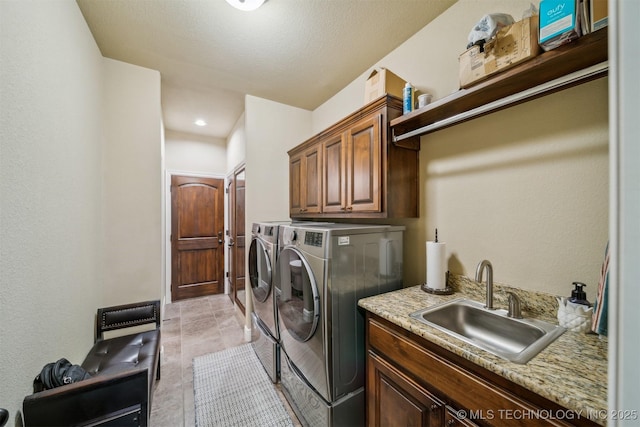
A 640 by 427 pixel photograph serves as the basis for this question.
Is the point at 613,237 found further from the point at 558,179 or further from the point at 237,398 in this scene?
the point at 237,398

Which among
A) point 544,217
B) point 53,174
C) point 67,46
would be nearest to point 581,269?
point 544,217

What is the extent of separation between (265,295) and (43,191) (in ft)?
5.13

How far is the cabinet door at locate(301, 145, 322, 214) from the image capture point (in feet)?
7.71

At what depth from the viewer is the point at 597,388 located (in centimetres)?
69

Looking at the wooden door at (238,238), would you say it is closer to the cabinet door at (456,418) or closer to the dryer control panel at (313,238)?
the dryer control panel at (313,238)

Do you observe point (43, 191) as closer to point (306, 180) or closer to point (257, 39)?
point (257, 39)

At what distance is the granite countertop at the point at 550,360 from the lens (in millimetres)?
667

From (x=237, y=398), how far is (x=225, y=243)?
288 centimetres

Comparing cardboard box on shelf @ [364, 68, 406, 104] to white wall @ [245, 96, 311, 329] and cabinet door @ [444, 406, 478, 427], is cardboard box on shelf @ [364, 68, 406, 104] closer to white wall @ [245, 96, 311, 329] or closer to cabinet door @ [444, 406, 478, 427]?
white wall @ [245, 96, 311, 329]

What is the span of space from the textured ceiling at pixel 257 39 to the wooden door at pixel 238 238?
121 cm

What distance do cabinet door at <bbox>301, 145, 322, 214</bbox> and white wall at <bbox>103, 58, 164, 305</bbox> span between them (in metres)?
1.43
